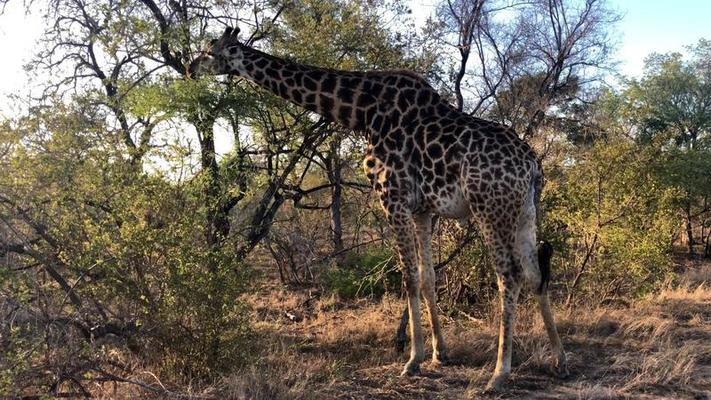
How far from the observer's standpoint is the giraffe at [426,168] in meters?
5.45

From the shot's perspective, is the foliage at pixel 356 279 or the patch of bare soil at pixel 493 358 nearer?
the patch of bare soil at pixel 493 358

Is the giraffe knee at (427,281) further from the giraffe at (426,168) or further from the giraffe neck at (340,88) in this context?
the giraffe neck at (340,88)

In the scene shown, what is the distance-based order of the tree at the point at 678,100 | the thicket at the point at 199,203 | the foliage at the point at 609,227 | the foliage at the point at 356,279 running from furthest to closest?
the tree at the point at 678,100 → the foliage at the point at 356,279 → the foliage at the point at 609,227 → the thicket at the point at 199,203

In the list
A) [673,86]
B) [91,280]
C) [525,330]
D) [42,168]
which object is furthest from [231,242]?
[673,86]

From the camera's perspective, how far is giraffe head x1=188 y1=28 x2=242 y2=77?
649cm

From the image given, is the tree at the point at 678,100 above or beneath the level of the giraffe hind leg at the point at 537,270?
above

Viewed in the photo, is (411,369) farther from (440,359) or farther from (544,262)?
(544,262)

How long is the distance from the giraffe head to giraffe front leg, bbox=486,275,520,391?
3.67 meters

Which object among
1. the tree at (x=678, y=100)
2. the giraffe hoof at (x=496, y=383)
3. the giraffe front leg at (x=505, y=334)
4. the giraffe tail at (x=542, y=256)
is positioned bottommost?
the giraffe hoof at (x=496, y=383)

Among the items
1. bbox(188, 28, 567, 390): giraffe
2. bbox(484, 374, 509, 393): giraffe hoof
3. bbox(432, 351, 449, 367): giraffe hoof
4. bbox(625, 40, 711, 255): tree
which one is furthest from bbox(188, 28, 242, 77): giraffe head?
bbox(625, 40, 711, 255): tree

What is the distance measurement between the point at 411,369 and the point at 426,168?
2015mm

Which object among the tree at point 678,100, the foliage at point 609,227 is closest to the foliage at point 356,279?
the foliage at point 609,227

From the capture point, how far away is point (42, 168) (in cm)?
529

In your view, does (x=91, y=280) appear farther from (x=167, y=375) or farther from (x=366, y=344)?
(x=366, y=344)
